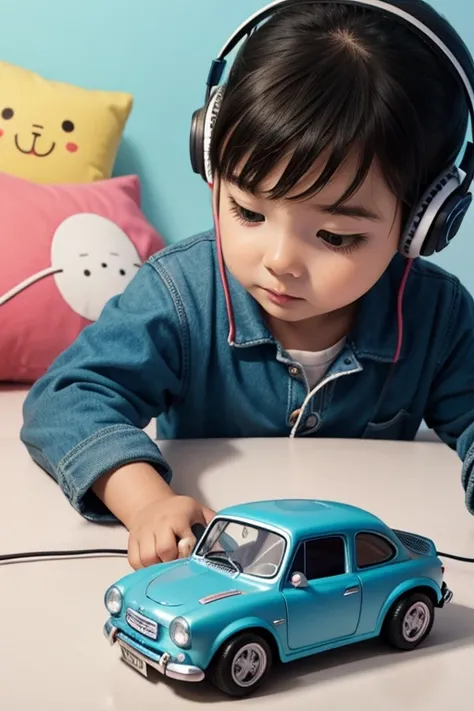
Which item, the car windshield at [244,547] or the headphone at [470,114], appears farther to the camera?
the headphone at [470,114]

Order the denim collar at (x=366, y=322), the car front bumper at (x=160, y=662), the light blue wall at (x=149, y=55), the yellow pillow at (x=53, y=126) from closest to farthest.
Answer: the car front bumper at (x=160, y=662)
the denim collar at (x=366, y=322)
the yellow pillow at (x=53, y=126)
the light blue wall at (x=149, y=55)

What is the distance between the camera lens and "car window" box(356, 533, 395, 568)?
49cm

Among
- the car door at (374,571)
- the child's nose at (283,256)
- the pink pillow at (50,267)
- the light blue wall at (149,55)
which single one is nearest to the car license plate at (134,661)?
the car door at (374,571)

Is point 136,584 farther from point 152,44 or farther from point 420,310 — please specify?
point 152,44

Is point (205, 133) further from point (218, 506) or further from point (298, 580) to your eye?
point (298, 580)

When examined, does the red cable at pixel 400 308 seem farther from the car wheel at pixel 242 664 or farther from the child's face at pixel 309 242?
the car wheel at pixel 242 664

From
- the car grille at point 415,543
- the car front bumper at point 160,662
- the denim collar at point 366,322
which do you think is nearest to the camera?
the car front bumper at point 160,662

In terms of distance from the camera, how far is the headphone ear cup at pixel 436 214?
80cm

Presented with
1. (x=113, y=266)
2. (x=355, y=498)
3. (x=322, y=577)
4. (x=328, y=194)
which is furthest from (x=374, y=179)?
(x=113, y=266)

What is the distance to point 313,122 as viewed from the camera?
72 centimetres

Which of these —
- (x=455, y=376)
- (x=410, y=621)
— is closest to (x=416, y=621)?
(x=410, y=621)

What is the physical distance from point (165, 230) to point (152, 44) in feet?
1.19

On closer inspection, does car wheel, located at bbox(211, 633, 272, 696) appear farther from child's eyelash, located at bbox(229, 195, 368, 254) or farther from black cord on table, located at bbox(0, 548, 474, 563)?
child's eyelash, located at bbox(229, 195, 368, 254)

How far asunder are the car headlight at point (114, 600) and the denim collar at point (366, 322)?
50cm
